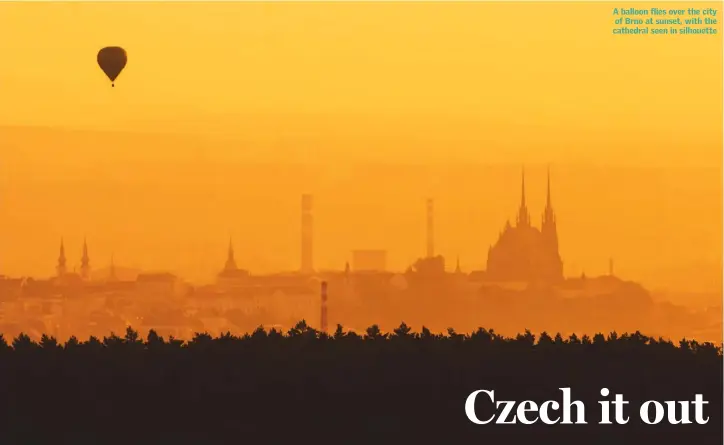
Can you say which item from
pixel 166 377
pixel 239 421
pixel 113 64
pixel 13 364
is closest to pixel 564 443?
pixel 239 421

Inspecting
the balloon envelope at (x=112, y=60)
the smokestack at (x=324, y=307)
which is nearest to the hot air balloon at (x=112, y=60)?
the balloon envelope at (x=112, y=60)

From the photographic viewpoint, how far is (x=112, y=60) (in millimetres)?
89250

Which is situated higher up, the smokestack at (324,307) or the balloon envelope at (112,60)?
the balloon envelope at (112,60)

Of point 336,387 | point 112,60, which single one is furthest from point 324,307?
point 336,387

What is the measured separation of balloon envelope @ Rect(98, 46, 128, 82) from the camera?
8862 cm

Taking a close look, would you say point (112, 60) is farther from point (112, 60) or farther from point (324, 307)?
point (324, 307)

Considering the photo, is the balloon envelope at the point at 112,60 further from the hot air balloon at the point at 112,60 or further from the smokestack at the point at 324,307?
the smokestack at the point at 324,307

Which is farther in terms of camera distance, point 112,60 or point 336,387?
point 112,60

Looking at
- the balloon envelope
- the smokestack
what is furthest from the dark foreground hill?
the balloon envelope

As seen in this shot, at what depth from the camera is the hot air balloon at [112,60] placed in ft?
291

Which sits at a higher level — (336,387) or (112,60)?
(112,60)

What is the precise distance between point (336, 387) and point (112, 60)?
4099 cm

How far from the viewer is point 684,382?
54.5m

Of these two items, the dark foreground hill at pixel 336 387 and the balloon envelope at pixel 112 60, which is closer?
the dark foreground hill at pixel 336 387
